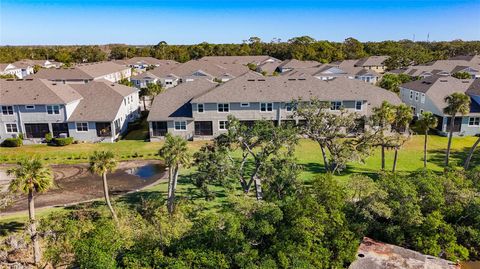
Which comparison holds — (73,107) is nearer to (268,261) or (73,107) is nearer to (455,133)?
(268,261)

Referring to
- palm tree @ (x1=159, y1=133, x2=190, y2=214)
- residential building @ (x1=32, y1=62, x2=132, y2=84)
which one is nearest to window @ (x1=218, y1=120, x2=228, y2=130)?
palm tree @ (x1=159, y1=133, x2=190, y2=214)

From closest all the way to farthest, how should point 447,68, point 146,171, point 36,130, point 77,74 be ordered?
point 146,171 < point 36,130 < point 77,74 < point 447,68

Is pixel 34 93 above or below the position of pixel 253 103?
above

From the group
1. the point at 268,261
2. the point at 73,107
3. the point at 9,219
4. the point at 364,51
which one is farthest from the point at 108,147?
the point at 364,51

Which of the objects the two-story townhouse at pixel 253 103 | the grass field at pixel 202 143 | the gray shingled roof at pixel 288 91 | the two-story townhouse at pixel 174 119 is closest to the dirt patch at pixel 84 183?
the grass field at pixel 202 143

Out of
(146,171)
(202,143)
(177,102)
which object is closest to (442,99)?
(202,143)

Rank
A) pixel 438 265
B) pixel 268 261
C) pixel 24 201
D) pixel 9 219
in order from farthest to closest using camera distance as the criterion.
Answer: pixel 24 201 → pixel 9 219 → pixel 438 265 → pixel 268 261

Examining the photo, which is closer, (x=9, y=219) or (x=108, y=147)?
(x=9, y=219)

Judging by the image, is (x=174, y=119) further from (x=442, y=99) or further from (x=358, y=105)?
(x=442, y=99)
